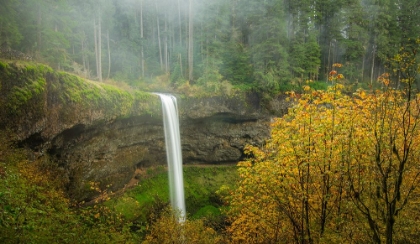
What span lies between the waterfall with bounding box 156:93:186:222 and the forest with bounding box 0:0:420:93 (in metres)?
5.01

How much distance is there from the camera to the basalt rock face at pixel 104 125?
33.6 ft

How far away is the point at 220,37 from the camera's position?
33344 millimetres

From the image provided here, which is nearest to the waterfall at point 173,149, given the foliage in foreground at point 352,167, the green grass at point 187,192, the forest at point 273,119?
the green grass at point 187,192

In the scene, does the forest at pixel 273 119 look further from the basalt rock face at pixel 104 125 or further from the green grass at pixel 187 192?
the basalt rock face at pixel 104 125

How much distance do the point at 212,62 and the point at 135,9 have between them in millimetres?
19359

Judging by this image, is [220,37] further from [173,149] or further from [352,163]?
[352,163]

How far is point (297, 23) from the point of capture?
3136 cm

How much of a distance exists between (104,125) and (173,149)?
258 inches

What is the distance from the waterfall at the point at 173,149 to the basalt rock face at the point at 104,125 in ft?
2.98

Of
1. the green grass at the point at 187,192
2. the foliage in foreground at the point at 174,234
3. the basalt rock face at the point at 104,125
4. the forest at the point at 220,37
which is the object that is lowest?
the green grass at the point at 187,192

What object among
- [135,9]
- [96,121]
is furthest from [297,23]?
[96,121]

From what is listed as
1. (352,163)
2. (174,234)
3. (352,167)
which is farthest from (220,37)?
(352,167)

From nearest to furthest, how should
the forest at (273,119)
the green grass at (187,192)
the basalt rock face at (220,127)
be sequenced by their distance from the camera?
the forest at (273,119), the green grass at (187,192), the basalt rock face at (220,127)

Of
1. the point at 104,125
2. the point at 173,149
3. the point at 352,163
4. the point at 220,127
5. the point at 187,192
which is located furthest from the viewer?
the point at 220,127
